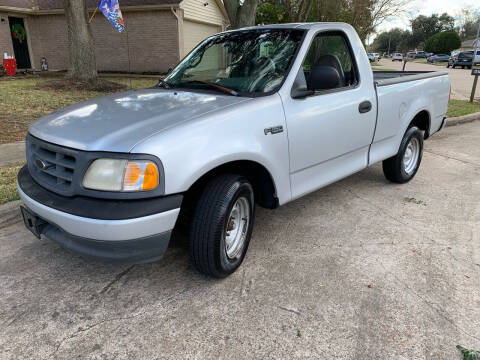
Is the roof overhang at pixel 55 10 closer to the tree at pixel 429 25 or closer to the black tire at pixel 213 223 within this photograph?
the black tire at pixel 213 223

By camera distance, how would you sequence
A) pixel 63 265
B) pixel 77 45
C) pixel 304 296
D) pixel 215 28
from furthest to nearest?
1. pixel 215 28
2. pixel 77 45
3. pixel 63 265
4. pixel 304 296

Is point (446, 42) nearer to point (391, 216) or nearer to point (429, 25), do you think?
point (429, 25)

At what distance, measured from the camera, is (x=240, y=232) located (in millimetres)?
3055

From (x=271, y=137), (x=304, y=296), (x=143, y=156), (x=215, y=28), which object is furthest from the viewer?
(x=215, y=28)

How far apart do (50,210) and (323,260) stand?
6.88ft

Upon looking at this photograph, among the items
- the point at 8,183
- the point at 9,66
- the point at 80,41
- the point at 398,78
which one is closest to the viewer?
the point at 8,183

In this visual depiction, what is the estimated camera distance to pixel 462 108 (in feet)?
35.7

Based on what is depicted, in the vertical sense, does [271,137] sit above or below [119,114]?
below

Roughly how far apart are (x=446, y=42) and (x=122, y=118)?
241 feet

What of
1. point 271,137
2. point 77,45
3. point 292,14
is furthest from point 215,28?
point 271,137

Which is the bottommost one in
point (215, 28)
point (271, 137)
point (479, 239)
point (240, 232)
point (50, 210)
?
point (479, 239)

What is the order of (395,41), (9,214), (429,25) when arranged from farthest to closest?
(395,41)
(429,25)
(9,214)

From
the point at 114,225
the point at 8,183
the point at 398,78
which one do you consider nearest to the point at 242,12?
the point at 398,78

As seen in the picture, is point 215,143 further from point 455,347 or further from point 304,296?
point 455,347
